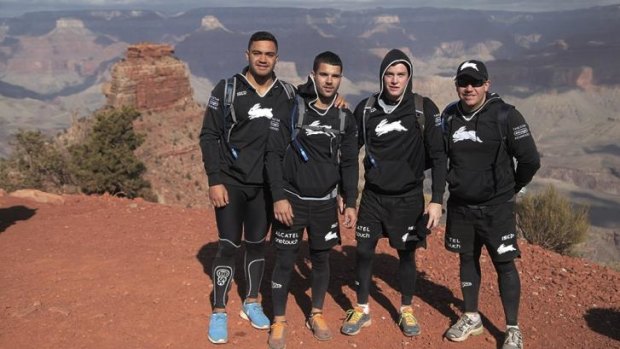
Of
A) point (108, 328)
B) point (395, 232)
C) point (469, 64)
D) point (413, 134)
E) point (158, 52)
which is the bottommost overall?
point (108, 328)

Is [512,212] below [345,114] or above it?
below

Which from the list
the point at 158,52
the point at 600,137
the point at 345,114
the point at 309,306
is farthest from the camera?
the point at 600,137

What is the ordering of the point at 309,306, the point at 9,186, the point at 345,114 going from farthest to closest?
the point at 9,186, the point at 309,306, the point at 345,114

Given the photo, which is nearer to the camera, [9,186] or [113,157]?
[9,186]

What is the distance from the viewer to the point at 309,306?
4934 mm

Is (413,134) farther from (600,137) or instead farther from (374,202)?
(600,137)

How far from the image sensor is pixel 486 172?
13.1 ft

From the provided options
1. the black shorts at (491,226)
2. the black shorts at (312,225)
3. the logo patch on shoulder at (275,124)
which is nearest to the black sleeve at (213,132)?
the logo patch on shoulder at (275,124)

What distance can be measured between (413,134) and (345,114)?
54cm

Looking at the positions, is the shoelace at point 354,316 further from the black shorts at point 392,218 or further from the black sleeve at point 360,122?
the black sleeve at point 360,122

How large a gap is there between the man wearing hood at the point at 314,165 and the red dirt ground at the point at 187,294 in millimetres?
897

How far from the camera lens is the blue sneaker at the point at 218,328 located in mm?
4168

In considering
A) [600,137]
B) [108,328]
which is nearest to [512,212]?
[108,328]

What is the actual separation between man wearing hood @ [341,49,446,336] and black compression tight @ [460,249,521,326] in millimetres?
481
